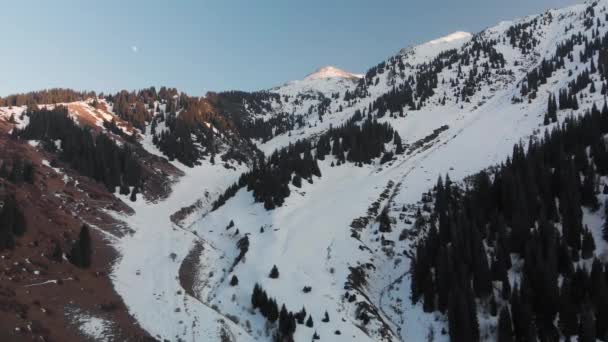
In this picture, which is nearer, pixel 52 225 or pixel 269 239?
pixel 52 225

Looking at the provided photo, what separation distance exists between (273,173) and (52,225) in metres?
42.2

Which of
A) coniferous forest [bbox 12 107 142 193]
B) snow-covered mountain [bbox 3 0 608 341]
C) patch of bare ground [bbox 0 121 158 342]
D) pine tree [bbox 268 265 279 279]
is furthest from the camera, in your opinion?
coniferous forest [bbox 12 107 142 193]

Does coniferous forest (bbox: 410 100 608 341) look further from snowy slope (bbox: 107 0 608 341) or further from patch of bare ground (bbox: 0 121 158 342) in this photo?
patch of bare ground (bbox: 0 121 158 342)

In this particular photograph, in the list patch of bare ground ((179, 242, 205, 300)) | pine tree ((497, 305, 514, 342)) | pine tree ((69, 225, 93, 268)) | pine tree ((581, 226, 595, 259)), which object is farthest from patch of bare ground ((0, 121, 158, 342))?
pine tree ((581, 226, 595, 259))

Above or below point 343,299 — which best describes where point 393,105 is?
above

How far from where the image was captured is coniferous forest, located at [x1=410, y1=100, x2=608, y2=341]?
38656 mm

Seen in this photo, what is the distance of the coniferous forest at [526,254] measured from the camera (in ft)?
127

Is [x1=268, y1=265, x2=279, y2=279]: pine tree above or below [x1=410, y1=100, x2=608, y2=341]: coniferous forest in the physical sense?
below

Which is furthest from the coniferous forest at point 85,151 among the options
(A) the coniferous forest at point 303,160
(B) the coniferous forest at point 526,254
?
(B) the coniferous forest at point 526,254

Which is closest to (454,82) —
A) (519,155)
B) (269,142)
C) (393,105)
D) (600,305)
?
(393,105)

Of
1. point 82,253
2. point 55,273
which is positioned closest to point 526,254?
point 82,253

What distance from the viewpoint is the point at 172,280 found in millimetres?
50000

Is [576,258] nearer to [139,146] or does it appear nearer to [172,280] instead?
[172,280]

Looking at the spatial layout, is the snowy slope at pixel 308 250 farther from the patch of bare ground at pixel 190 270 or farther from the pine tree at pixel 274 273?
the patch of bare ground at pixel 190 270
